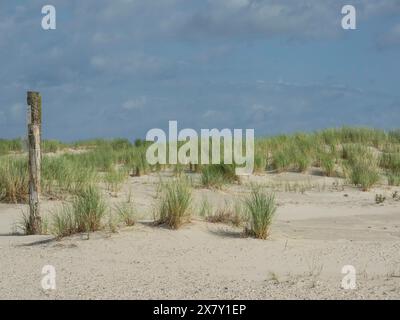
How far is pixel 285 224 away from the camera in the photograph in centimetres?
1360

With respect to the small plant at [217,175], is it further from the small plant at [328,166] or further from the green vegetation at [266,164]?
the small plant at [328,166]

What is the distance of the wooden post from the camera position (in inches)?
457

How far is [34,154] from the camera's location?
1175 cm

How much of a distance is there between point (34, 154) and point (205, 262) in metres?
4.14

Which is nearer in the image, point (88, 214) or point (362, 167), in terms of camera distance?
point (88, 214)

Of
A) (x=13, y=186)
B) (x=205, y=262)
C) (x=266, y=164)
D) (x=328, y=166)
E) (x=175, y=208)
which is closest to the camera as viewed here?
(x=205, y=262)

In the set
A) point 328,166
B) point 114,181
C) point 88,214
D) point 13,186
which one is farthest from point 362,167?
point 88,214

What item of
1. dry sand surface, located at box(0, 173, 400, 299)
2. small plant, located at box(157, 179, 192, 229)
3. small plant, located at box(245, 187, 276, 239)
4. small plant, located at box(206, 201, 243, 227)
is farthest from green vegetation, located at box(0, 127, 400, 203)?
small plant, located at box(245, 187, 276, 239)

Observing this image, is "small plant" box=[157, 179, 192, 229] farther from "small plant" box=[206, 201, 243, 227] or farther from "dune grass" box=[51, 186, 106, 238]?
"dune grass" box=[51, 186, 106, 238]

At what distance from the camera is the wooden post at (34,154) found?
38.1 feet

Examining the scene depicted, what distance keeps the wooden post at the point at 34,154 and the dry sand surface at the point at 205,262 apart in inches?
20.0

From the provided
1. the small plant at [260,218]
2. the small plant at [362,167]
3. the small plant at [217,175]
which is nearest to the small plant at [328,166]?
the small plant at [362,167]

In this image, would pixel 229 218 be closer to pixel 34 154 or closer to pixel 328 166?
pixel 34 154
